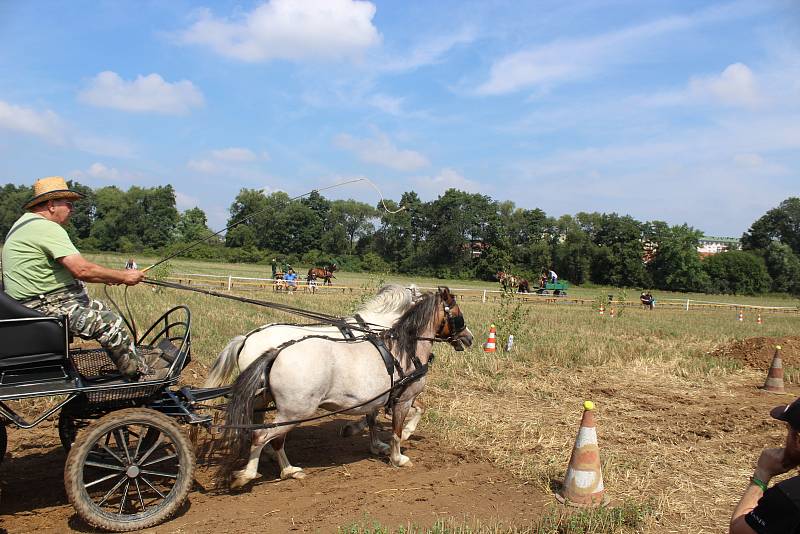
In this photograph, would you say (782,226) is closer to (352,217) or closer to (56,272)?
(352,217)

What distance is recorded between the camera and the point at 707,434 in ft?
24.4

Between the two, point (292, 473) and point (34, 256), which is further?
point (292, 473)

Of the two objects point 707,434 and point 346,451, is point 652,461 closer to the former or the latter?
point 707,434

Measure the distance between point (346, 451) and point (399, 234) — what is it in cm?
5486

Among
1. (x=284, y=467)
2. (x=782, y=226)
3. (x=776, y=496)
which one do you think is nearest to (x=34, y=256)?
(x=284, y=467)

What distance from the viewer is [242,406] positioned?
5.11 m

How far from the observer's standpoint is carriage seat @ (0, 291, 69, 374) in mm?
3980

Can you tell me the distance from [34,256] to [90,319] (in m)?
0.63

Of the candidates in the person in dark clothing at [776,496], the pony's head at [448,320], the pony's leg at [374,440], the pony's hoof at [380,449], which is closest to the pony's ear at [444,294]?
the pony's head at [448,320]

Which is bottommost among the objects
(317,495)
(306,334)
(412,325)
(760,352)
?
(317,495)

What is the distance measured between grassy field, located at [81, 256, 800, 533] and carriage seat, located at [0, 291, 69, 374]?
14.7ft

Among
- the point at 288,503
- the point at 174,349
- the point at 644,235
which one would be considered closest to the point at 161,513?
the point at 288,503

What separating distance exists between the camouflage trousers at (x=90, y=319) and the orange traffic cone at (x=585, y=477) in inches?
→ 161

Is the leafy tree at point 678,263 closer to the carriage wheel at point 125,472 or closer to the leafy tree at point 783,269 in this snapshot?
the leafy tree at point 783,269
